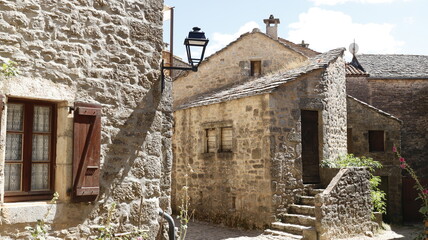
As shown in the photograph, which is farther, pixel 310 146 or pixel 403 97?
pixel 403 97

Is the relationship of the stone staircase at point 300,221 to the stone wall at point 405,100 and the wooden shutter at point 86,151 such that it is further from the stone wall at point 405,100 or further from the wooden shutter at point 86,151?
the stone wall at point 405,100

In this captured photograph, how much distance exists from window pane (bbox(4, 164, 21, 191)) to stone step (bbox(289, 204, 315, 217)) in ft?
25.1

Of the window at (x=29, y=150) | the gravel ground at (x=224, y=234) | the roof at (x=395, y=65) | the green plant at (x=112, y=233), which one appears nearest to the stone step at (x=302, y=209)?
the gravel ground at (x=224, y=234)

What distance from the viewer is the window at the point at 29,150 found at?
4.61 m

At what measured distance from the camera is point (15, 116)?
15.4ft

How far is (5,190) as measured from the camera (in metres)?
4.53

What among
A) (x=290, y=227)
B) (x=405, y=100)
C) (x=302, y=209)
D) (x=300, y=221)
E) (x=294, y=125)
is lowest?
(x=290, y=227)

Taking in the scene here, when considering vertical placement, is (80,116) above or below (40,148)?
above

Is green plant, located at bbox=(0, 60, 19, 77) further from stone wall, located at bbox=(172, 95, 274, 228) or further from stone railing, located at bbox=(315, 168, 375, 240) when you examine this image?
stone railing, located at bbox=(315, 168, 375, 240)

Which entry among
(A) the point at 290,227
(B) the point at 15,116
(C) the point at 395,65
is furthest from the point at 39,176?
(C) the point at 395,65

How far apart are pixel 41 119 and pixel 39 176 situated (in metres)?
0.63

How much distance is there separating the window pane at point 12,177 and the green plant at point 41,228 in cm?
40

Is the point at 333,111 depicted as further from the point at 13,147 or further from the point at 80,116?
the point at 13,147

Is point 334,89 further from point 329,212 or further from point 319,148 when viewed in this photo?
point 329,212
